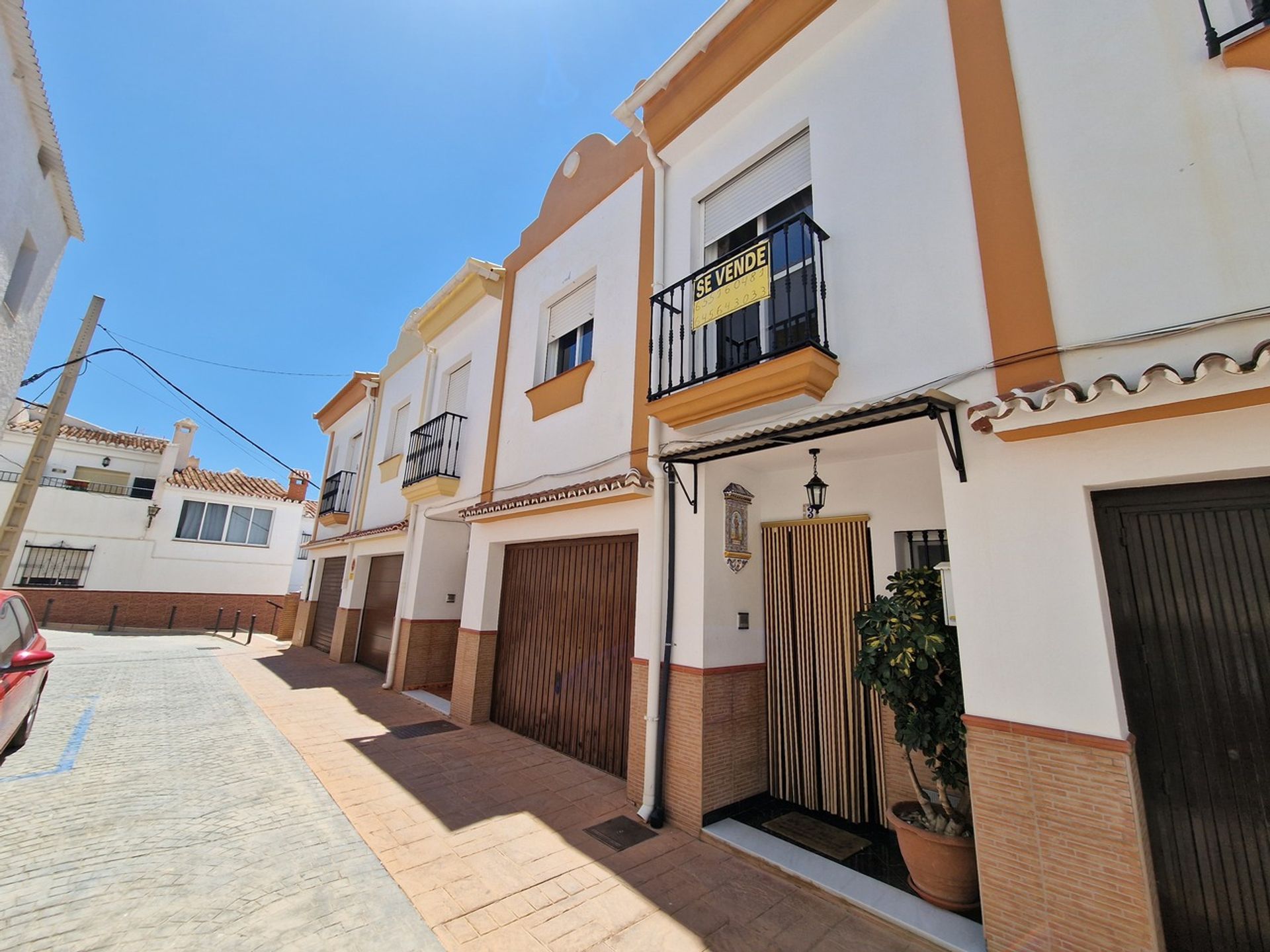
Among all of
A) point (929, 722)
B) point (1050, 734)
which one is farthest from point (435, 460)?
point (1050, 734)

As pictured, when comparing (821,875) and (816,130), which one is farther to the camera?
(816,130)

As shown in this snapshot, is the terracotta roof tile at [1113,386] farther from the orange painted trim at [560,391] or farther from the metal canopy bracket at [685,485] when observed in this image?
the orange painted trim at [560,391]

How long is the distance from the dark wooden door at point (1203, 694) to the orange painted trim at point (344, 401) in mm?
14598

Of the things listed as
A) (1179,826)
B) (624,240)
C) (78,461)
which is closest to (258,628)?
(78,461)

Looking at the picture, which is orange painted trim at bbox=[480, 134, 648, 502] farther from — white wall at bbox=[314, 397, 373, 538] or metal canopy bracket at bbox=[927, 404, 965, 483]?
white wall at bbox=[314, 397, 373, 538]

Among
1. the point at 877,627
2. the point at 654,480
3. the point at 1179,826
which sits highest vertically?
the point at 654,480

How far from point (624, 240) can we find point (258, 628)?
2136 centimetres

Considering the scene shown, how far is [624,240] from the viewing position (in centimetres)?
662

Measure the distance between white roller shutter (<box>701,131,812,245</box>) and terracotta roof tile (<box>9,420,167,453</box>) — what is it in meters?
23.4

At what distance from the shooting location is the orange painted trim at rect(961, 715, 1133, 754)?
→ 269cm

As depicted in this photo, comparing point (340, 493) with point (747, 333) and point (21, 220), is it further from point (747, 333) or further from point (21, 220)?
point (747, 333)

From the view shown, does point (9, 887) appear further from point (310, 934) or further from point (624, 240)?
point (624, 240)

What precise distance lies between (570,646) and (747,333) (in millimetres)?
4207

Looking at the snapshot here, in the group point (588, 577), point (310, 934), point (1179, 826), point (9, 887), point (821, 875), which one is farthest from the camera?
point (588, 577)
